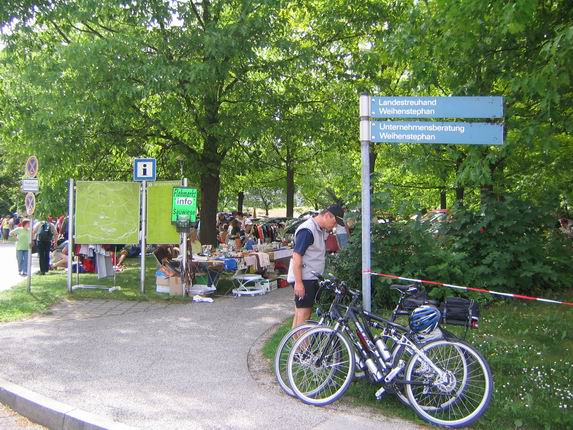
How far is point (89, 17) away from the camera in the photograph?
10875 millimetres

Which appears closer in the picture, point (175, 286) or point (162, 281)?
point (175, 286)

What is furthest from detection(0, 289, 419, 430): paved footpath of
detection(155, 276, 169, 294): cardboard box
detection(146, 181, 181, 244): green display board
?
detection(146, 181, 181, 244): green display board

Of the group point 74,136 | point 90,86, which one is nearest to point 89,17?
point 90,86

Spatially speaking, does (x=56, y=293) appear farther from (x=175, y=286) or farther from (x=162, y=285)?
(x=175, y=286)

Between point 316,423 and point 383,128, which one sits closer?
point 316,423

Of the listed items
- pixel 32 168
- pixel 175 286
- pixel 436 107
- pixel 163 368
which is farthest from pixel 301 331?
pixel 32 168

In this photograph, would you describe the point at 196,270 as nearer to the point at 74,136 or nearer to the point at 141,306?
the point at 141,306

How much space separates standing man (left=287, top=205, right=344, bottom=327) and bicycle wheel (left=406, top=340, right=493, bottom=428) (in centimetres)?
149

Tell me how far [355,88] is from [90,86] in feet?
21.2

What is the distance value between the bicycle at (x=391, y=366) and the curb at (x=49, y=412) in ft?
5.40

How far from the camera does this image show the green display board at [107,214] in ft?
34.7

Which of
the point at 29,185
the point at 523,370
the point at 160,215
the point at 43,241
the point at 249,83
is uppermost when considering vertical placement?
the point at 249,83

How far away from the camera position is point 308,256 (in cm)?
564

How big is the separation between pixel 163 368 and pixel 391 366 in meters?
2.59
